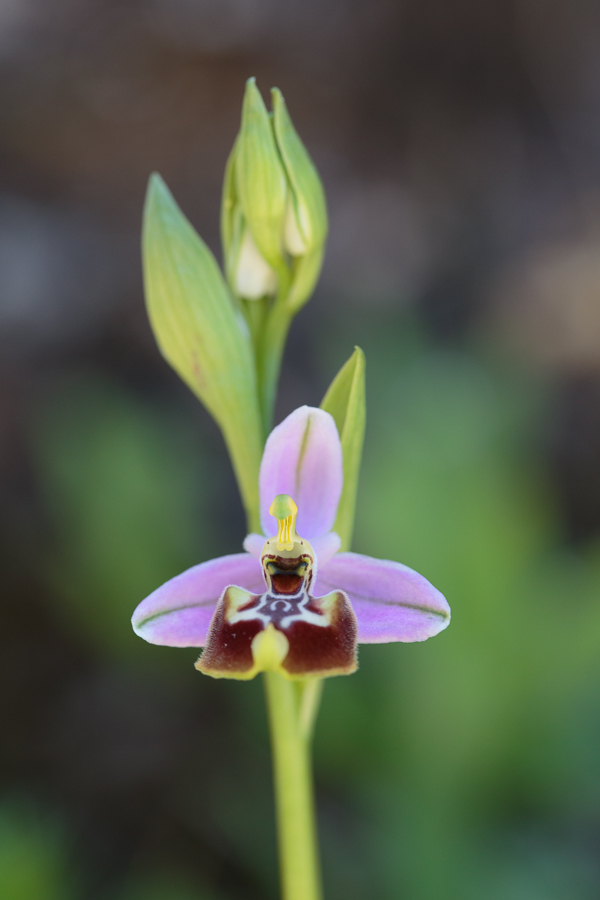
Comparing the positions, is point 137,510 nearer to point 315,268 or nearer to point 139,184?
point 315,268

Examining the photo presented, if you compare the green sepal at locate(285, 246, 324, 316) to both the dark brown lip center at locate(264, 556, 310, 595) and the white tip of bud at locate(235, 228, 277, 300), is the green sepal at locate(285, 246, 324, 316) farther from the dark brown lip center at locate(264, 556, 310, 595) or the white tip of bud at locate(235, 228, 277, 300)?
the dark brown lip center at locate(264, 556, 310, 595)

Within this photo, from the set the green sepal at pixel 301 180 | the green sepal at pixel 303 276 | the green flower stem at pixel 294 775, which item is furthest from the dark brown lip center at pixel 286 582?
the green sepal at pixel 301 180

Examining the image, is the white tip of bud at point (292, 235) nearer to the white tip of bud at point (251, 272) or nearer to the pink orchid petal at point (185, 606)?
the white tip of bud at point (251, 272)

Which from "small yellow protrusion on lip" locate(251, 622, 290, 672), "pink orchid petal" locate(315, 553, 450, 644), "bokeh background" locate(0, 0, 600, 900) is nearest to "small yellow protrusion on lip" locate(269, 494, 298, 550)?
"pink orchid petal" locate(315, 553, 450, 644)

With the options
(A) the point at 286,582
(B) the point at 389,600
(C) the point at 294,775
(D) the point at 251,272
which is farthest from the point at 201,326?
(C) the point at 294,775

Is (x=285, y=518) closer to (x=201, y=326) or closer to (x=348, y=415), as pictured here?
(x=348, y=415)

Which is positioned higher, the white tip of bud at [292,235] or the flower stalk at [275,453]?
the white tip of bud at [292,235]
